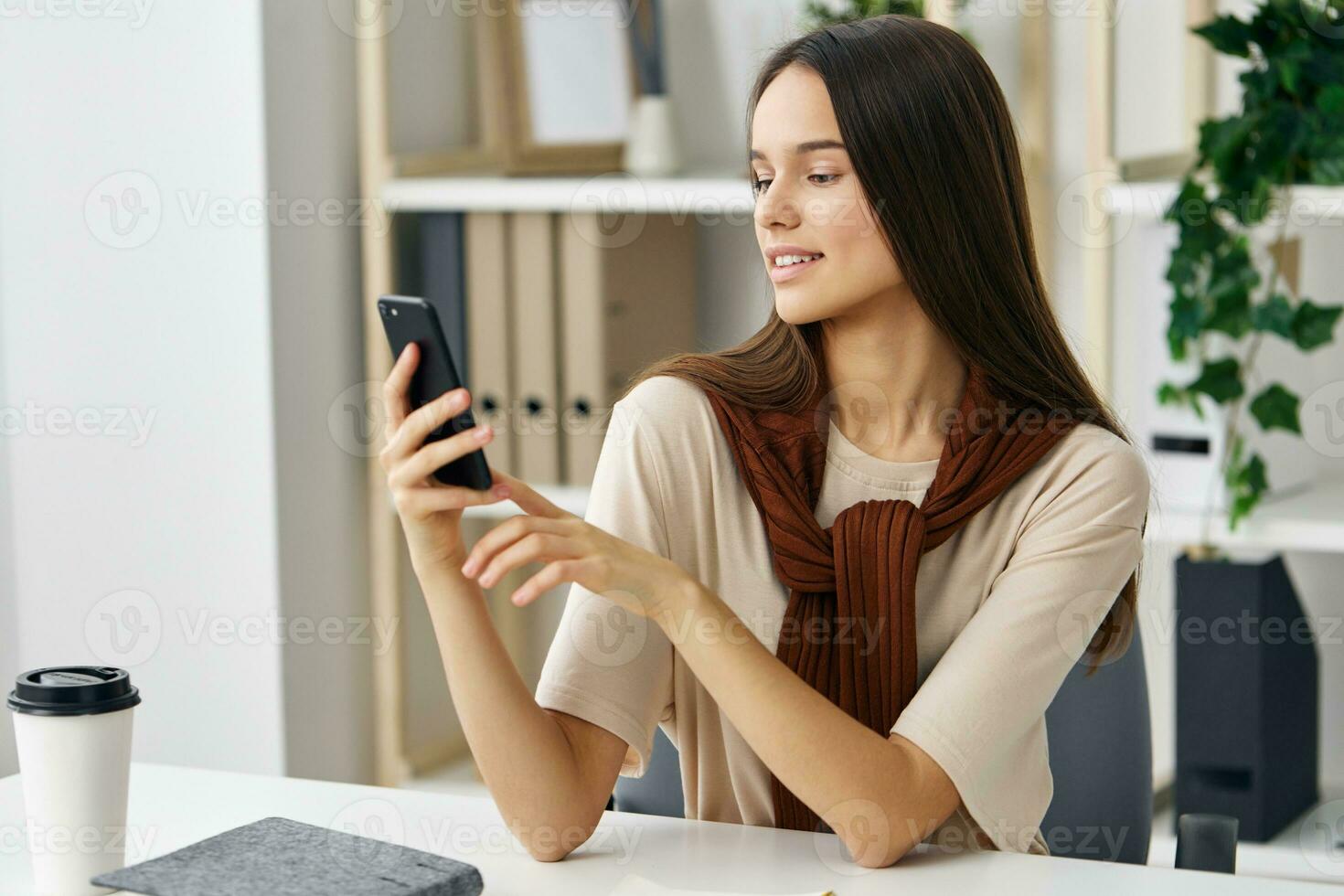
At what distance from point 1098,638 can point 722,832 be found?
0.44 metres

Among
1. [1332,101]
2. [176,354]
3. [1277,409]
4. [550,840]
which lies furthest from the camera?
[176,354]

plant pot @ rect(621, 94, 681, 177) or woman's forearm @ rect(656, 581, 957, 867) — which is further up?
plant pot @ rect(621, 94, 681, 177)

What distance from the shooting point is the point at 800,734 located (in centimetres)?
115

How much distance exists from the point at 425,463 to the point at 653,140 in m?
1.43

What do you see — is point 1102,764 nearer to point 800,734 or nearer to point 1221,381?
point 800,734

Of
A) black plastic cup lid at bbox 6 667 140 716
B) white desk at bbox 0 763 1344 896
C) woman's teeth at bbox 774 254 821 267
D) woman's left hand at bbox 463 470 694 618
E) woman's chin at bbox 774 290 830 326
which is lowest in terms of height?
white desk at bbox 0 763 1344 896

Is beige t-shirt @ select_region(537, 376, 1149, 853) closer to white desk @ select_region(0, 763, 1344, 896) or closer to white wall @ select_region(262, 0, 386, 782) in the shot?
white desk @ select_region(0, 763, 1344, 896)

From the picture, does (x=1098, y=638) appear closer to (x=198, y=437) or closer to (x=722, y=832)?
(x=722, y=832)

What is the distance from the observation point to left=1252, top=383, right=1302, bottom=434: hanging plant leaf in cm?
196

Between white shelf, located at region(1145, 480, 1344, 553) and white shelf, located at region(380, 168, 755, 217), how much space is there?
0.70 metres

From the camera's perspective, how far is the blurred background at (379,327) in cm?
204

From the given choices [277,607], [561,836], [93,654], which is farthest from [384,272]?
[561,836]

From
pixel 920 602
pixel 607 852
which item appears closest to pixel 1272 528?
pixel 920 602

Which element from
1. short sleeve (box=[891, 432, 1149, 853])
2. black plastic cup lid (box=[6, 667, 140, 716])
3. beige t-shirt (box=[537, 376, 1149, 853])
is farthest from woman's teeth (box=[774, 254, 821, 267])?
black plastic cup lid (box=[6, 667, 140, 716])
